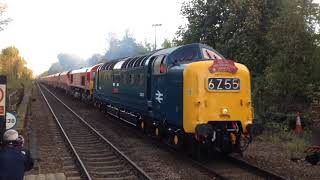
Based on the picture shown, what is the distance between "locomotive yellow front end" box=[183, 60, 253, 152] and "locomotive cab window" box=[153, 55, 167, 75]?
1832 millimetres

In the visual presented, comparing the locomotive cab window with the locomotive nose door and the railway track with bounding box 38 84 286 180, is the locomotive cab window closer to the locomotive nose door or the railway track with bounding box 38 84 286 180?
the locomotive nose door

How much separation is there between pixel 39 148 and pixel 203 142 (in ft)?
19.8

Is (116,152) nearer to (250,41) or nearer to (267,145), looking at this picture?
(267,145)

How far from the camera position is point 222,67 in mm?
12219

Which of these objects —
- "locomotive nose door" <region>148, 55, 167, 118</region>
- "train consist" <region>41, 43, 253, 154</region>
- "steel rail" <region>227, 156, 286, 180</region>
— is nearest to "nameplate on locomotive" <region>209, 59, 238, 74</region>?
"train consist" <region>41, 43, 253, 154</region>

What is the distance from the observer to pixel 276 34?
863 inches

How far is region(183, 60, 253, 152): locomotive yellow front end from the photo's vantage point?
1198cm

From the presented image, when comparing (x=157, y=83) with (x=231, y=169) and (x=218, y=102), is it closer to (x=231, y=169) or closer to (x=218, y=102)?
(x=218, y=102)

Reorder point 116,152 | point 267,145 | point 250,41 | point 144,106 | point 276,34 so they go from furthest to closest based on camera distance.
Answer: point 250,41 → point 276,34 → point 144,106 → point 267,145 → point 116,152

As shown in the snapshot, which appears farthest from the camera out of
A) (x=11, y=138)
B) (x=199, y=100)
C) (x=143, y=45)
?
(x=143, y=45)

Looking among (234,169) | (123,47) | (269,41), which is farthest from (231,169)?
(123,47)

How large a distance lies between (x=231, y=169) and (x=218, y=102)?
176 centimetres

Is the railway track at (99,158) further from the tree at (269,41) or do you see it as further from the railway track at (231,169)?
the tree at (269,41)

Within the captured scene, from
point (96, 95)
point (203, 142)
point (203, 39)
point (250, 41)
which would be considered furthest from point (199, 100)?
point (203, 39)
